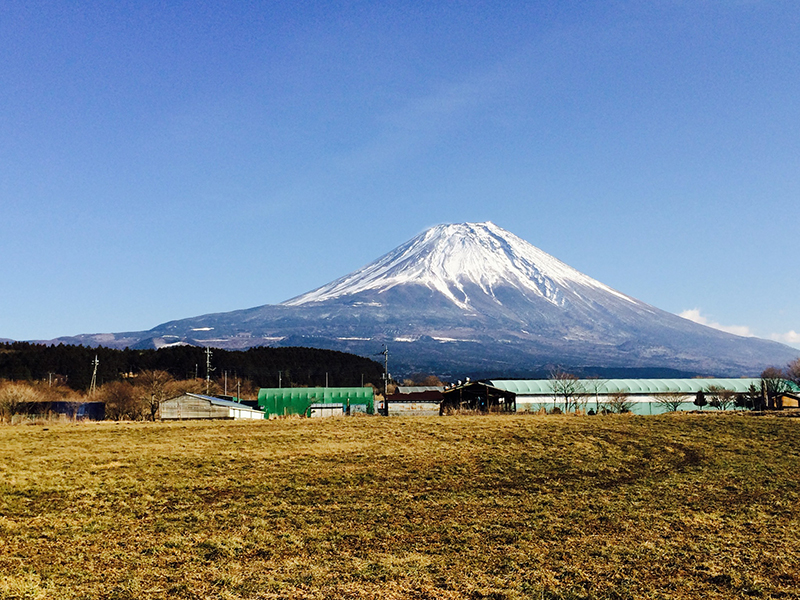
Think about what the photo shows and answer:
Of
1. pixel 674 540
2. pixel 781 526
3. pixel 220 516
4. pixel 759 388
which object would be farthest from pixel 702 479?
pixel 759 388

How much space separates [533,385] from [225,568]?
64858 millimetres

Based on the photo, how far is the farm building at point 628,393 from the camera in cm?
7288

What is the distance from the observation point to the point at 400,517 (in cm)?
2055

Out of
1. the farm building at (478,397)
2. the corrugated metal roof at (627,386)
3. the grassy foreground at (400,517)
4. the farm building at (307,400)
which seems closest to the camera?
the grassy foreground at (400,517)

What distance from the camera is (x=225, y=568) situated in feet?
50.9

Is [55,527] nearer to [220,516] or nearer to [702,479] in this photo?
[220,516]

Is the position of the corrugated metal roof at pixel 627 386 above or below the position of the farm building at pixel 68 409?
above

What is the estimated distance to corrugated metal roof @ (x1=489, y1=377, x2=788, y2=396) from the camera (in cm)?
7600

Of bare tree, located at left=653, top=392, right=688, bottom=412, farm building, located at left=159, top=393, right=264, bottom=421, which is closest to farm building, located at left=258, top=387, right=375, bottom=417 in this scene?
farm building, located at left=159, top=393, right=264, bottom=421

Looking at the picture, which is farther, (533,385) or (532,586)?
(533,385)

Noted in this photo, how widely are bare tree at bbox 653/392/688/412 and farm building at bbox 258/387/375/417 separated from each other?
32.7 meters

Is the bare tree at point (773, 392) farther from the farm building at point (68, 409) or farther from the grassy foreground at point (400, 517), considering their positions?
the farm building at point (68, 409)

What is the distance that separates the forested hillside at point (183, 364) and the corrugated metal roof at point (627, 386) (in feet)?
181

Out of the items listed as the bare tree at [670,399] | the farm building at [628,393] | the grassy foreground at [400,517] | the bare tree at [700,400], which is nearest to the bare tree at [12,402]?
the grassy foreground at [400,517]
